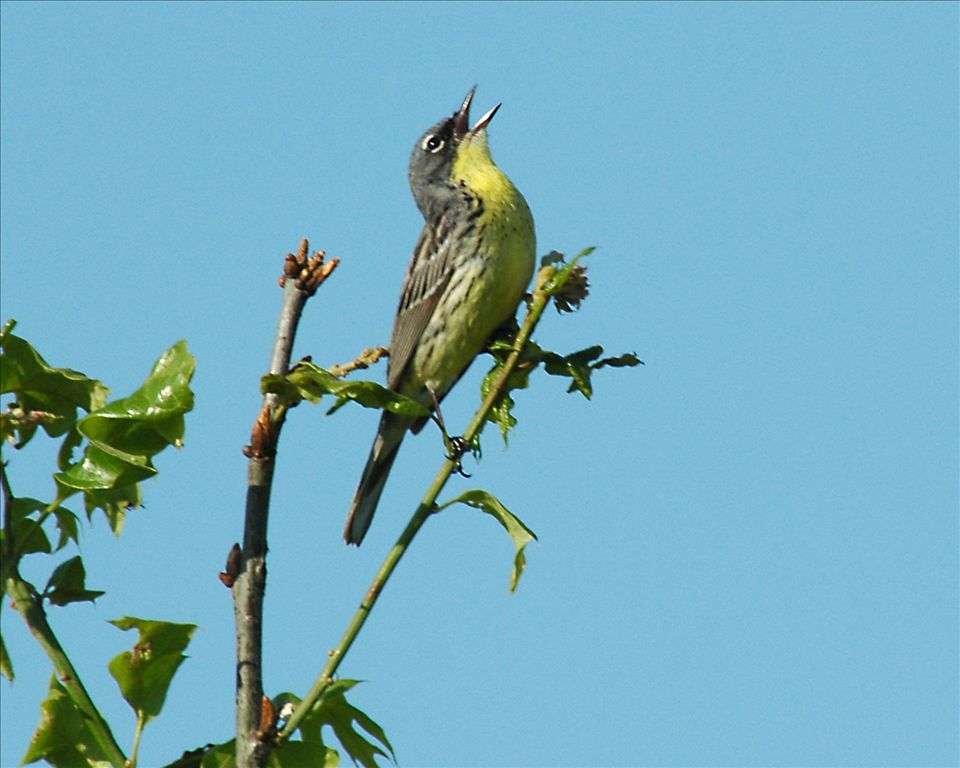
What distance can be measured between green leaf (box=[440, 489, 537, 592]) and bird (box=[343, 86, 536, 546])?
3.66 m

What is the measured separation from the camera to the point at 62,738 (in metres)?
2.92

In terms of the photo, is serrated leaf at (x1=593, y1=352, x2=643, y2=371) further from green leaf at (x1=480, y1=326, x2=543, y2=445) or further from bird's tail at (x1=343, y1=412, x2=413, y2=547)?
bird's tail at (x1=343, y1=412, x2=413, y2=547)

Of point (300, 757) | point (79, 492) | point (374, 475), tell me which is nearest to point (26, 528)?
point (79, 492)

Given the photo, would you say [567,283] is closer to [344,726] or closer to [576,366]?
[576,366]

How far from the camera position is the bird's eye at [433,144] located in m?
8.70

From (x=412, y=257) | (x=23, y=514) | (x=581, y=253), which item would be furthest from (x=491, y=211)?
(x=23, y=514)

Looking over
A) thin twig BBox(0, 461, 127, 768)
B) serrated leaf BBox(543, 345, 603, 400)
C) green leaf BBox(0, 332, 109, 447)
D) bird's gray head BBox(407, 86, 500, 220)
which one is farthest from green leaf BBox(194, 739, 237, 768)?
bird's gray head BBox(407, 86, 500, 220)

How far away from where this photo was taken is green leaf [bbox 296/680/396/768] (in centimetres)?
321

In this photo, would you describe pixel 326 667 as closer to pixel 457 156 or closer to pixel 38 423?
pixel 38 423

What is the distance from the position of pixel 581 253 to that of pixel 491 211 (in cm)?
441

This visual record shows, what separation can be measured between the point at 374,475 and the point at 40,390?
→ 161 inches

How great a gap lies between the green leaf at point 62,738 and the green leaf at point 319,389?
2.84 feet

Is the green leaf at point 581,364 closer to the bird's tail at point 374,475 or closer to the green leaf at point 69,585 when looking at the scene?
the green leaf at point 69,585

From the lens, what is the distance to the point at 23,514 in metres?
3.09
